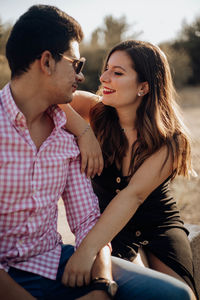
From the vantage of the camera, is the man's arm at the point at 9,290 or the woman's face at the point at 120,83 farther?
the woman's face at the point at 120,83

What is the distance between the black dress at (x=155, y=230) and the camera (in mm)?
2592

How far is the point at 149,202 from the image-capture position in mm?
2746

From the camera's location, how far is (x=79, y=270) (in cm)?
195

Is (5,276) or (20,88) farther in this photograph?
(20,88)

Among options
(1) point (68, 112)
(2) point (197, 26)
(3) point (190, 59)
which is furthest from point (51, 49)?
(2) point (197, 26)

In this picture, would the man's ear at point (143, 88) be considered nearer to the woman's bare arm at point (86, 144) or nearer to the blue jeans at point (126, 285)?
the woman's bare arm at point (86, 144)

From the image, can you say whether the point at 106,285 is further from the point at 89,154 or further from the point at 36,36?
the point at 36,36

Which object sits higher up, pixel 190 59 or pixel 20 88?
pixel 20 88

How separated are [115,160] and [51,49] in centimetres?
112

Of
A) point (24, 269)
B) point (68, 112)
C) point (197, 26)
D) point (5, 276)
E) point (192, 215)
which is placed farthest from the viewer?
point (197, 26)

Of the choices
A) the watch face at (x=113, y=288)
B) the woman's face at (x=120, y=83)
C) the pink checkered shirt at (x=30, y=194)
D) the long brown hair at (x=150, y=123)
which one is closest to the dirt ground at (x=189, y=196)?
the long brown hair at (x=150, y=123)

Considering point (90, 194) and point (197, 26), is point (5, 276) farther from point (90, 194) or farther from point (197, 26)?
point (197, 26)

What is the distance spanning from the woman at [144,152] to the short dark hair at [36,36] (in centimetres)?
88

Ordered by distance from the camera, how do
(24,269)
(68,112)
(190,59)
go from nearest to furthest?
(24,269) < (68,112) < (190,59)
